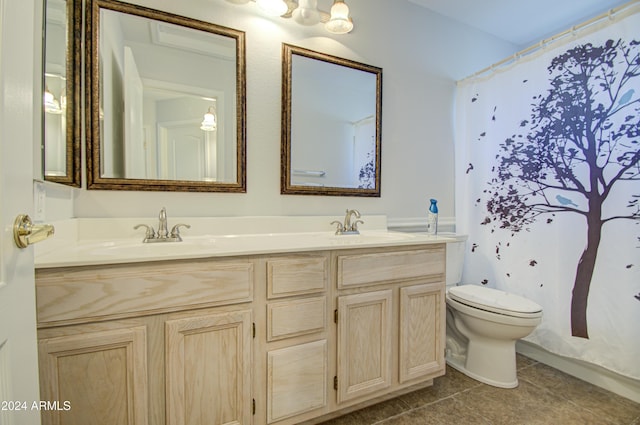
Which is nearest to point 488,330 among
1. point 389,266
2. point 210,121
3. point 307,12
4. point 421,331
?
point 421,331

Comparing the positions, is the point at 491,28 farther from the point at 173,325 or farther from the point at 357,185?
the point at 173,325

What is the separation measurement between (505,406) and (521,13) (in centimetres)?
262

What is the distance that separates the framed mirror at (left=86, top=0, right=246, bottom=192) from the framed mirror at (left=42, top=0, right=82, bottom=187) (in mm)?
60

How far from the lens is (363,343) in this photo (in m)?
1.36

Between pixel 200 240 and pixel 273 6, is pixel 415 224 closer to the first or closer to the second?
pixel 200 240

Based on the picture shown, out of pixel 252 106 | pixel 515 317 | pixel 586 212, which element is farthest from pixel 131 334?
pixel 586 212

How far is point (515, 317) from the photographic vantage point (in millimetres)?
1569

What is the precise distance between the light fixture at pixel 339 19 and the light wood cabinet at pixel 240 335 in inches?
48.9

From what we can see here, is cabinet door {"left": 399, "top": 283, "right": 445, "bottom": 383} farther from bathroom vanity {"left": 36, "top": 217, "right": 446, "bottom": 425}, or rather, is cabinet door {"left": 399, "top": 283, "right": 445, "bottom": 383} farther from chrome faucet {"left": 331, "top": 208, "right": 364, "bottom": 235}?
chrome faucet {"left": 331, "top": 208, "right": 364, "bottom": 235}

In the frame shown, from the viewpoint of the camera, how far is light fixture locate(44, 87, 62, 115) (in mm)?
1011

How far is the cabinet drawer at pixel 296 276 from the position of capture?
1166 mm

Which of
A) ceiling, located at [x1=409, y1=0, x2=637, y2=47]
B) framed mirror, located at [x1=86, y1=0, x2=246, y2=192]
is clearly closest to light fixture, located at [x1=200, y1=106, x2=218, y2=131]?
framed mirror, located at [x1=86, y1=0, x2=246, y2=192]

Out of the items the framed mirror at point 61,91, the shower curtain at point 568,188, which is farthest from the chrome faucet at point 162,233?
the shower curtain at point 568,188

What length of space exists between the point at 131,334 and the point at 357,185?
1405 mm
